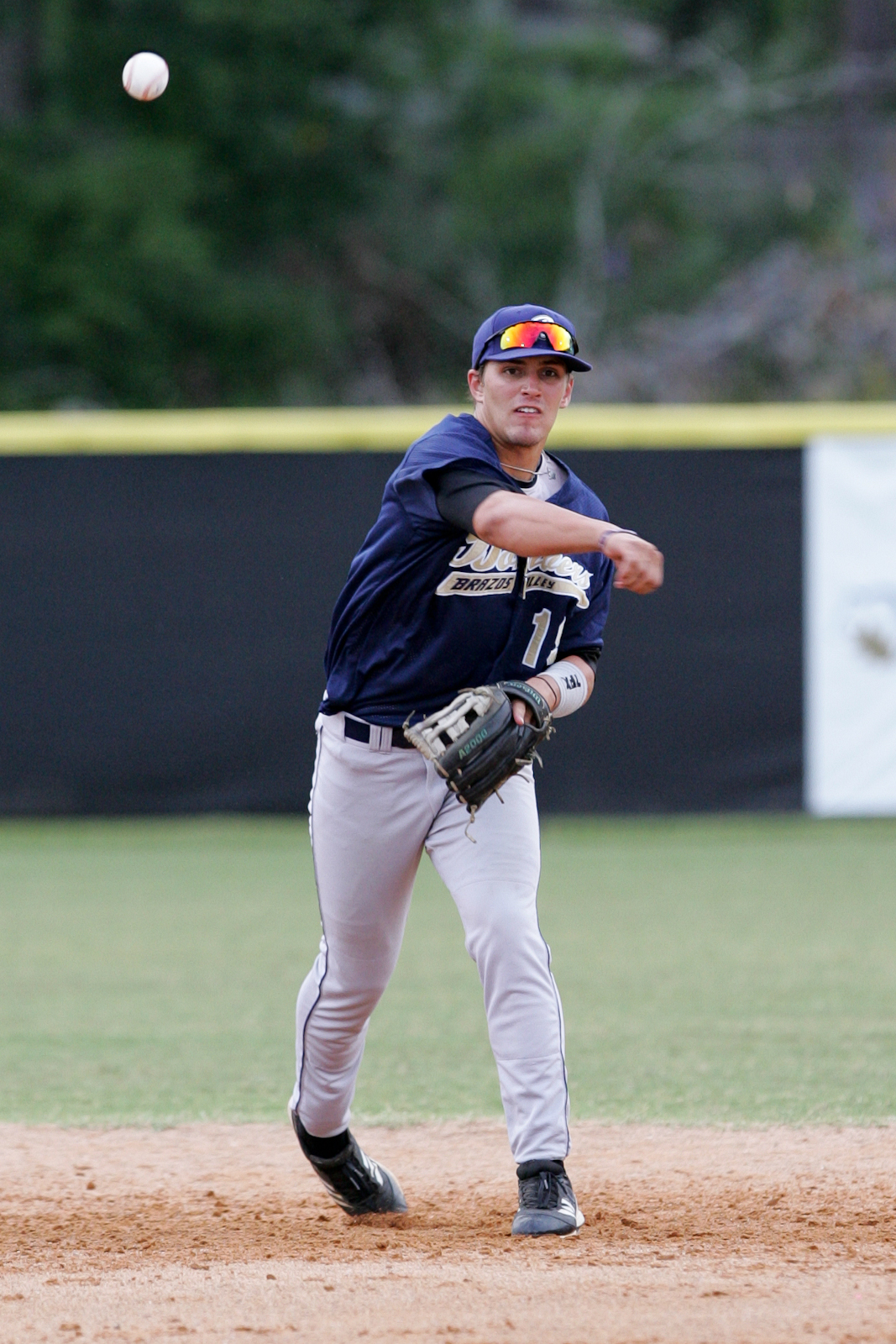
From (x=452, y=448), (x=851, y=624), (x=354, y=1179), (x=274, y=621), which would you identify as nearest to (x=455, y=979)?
(x=354, y=1179)

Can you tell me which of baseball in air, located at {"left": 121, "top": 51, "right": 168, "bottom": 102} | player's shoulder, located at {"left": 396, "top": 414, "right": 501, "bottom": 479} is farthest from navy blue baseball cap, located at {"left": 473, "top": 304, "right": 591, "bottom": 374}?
baseball in air, located at {"left": 121, "top": 51, "right": 168, "bottom": 102}

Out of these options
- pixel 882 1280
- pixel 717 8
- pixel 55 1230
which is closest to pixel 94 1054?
pixel 55 1230

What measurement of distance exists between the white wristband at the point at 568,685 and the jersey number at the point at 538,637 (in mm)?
36

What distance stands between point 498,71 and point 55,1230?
64.7 ft

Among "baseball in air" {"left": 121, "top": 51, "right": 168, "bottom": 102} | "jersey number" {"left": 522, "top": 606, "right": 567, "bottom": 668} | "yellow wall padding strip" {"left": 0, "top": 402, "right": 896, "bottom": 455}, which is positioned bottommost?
"jersey number" {"left": 522, "top": 606, "right": 567, "bottom": 668}

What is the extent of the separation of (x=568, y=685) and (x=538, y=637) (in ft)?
0.38

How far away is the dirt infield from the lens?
2.79m

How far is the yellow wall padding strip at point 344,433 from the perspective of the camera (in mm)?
10109

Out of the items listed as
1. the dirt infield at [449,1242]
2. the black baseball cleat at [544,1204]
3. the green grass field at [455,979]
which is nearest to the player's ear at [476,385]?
the black baseball cleat at [544,1204]

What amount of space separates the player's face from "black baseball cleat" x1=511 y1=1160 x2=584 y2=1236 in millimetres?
1390

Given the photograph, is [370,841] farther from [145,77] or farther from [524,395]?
[145,77]

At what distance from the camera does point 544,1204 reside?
327cm

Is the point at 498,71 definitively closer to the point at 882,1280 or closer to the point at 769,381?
the point at 769,381

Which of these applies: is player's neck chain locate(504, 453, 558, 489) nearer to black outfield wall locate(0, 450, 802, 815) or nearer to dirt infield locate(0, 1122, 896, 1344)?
dirt infield locate(0, 1122, 896, 1344)
